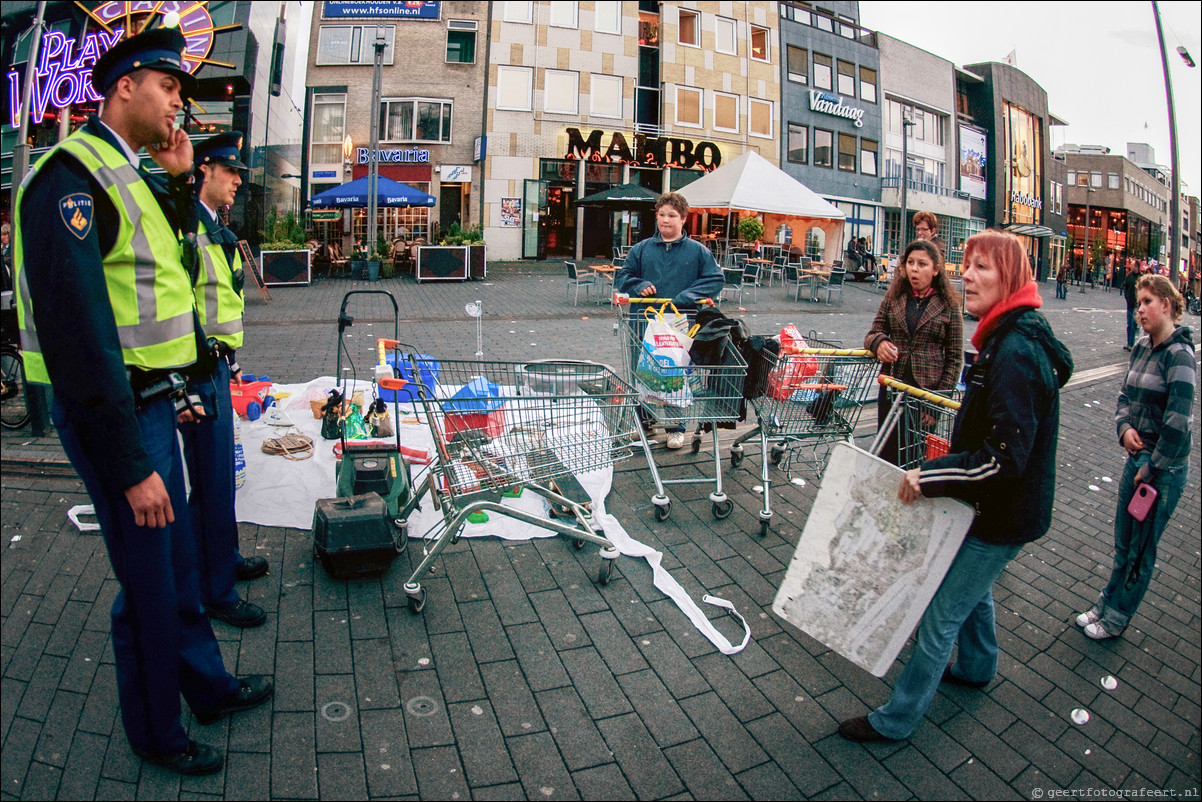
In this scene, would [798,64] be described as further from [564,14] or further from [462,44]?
[462,44]

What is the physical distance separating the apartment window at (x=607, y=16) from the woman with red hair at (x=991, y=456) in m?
31.4

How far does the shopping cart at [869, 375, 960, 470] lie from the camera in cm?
357

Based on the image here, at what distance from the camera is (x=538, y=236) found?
98.9ft

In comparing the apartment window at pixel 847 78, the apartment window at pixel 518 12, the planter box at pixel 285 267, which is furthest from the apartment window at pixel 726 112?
the planter box at pixel 285 267

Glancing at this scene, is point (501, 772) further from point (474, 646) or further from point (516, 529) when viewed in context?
point (516, 529)

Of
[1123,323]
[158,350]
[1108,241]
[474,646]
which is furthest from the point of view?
[1108,241]

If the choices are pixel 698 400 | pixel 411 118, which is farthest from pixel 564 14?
pixel 698 400

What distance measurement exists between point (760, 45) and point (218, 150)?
3554cm

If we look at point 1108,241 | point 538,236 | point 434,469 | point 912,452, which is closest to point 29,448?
point 434,469

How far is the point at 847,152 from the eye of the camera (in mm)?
38219

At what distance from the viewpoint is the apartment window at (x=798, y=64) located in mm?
35719

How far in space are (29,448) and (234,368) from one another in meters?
2.73

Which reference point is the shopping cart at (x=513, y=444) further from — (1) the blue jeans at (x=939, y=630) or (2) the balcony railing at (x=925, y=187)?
(2) the balcony railing at (x=925, y=187)

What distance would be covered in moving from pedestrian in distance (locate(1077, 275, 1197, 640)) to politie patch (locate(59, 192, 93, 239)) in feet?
14.7
